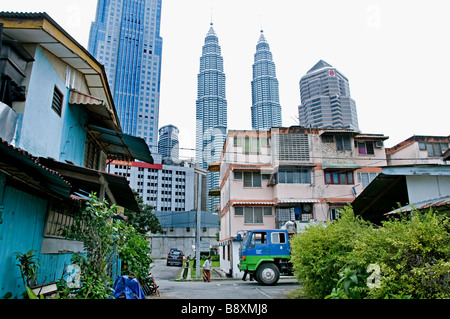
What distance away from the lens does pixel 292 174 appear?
2500 centimetres

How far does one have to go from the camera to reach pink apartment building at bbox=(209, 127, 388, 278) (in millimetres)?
24688

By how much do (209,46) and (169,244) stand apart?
333ft

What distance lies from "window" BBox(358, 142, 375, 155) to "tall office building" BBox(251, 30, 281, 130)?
10187cm

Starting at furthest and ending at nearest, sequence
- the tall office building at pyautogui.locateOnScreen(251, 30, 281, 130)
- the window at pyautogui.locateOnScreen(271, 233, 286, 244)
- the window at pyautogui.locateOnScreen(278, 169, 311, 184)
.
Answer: the tall office building at pyautogui.locateOnScreen(251, 30, 281, 130), the window at pyautogui.locateOnScreen(278, 169, 311, 184), the window at pyautogui.locateOnScreen(271, 233, 286, 244)

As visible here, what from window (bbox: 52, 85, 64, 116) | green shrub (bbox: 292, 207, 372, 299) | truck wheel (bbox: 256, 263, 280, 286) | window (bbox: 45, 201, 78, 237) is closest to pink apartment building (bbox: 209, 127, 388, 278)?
truck wheel (bbox: 256, 263, 280, 286)

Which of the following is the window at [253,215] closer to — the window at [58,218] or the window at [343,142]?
the window at [343,142]

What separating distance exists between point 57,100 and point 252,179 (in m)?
18.7

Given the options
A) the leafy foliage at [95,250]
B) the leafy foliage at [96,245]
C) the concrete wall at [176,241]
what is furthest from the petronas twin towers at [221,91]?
the leafy foliage at [96,245]

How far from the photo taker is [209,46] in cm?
14050

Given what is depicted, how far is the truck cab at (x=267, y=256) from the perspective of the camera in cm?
1453

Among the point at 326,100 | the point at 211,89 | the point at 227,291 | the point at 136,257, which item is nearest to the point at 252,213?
the point at 227,291

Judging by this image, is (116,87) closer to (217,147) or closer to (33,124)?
(217,147)

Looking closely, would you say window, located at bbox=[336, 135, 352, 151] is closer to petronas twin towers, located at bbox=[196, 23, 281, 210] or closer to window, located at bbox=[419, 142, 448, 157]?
window, located at bbox=[419, 142, 448, 157]

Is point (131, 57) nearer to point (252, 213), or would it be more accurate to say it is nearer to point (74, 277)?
point (252, 213)
